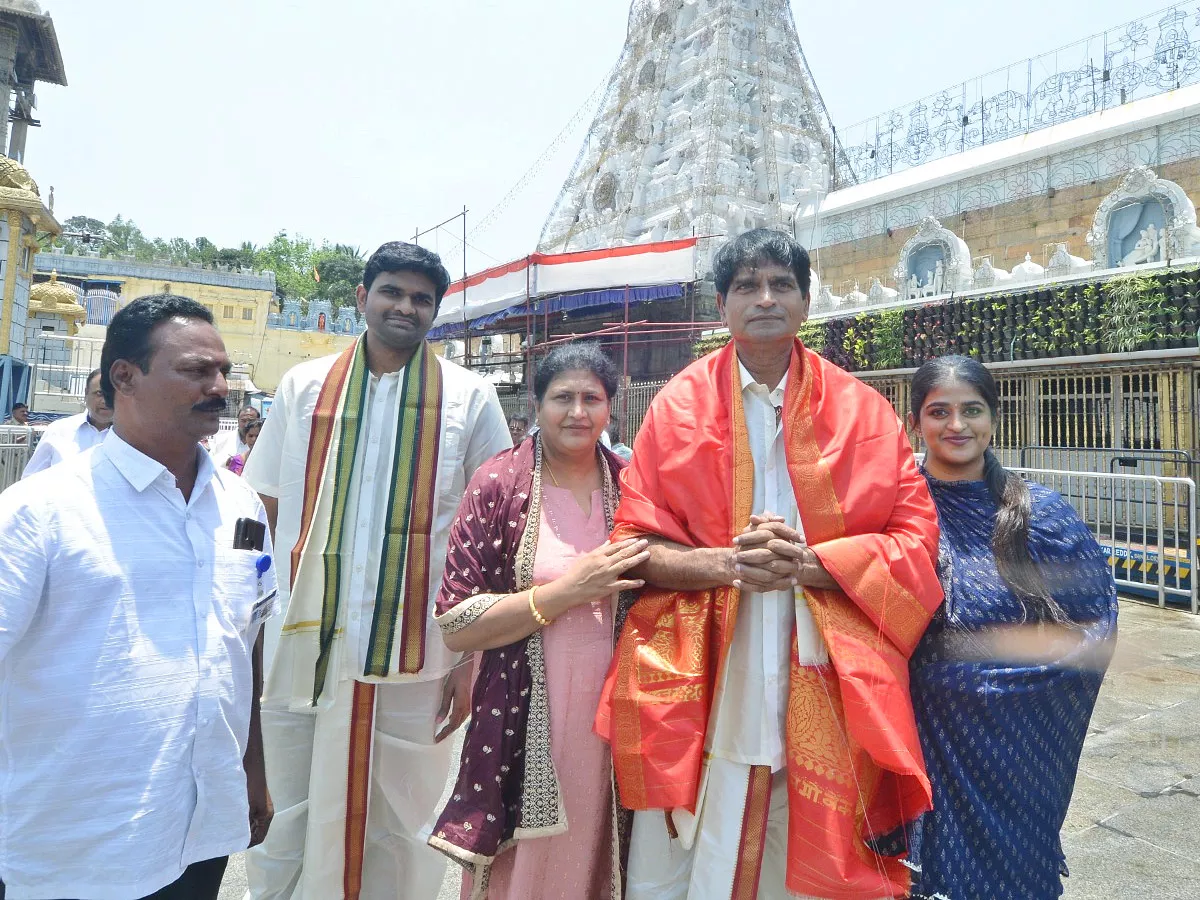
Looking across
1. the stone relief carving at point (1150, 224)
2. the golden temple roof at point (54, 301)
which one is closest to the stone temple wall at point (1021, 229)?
the stone relief carving at point (1150, 224)

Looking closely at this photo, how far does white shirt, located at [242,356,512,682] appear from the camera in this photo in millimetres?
2172

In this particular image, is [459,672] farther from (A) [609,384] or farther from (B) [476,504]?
(A) [609,384]

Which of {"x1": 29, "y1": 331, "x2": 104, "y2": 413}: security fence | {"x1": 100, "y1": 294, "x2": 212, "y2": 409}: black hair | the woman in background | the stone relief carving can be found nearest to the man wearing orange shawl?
{"x1": 100, "y1": 294, "x2": 212, "y2": 409}: black hair

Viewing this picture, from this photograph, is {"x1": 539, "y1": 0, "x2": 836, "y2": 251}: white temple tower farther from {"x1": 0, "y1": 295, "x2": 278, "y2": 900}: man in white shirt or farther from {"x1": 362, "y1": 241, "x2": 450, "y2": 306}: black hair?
{"x1": 0, "y1": 295, "x2": 278, "y2": 900}: man in white shirt

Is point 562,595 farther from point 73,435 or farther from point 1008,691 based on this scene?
point 73,435

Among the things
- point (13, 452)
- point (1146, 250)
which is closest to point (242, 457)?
point (13, 452)

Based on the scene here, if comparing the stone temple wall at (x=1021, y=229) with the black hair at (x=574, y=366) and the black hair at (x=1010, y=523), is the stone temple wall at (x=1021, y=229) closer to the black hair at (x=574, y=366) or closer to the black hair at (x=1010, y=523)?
the black hair at (x=1010, y=523)

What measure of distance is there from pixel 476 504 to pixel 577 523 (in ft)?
0.90

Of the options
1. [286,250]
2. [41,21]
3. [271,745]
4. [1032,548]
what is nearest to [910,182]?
[1032,548]

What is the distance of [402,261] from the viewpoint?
2.23m

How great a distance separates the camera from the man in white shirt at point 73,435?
11.0 feet

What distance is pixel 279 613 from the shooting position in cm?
225

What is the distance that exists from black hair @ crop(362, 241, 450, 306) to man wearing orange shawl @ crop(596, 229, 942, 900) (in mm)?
890

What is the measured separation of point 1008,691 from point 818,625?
55cm
